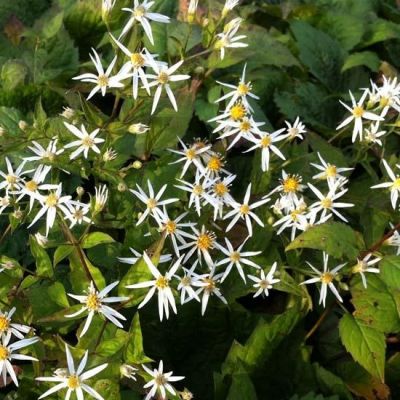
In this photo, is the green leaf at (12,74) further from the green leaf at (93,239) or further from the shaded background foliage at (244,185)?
the green leaf at (93,239)

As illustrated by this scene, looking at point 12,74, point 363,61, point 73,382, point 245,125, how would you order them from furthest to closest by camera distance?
1. point 363,61
2. point 12,74
3. point 245,125
4. point 73,382

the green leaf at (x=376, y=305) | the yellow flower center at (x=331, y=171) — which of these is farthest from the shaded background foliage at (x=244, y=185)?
the yellow flower center at (x=331, y=171)

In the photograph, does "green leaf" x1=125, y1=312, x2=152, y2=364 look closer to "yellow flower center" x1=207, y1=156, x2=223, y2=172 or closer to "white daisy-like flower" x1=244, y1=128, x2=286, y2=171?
"yellow flower center" x1=207, y1=156, x2=223, y2=172

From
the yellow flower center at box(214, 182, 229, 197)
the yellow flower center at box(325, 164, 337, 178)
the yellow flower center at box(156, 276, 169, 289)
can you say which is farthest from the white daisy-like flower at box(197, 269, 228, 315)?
the yellow flower center at box(325, 164, 337, 178)

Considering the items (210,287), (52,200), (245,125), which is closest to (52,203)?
(52,200)

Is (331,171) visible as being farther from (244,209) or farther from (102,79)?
(102,79)

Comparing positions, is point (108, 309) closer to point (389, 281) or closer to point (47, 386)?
point (47, 386)
